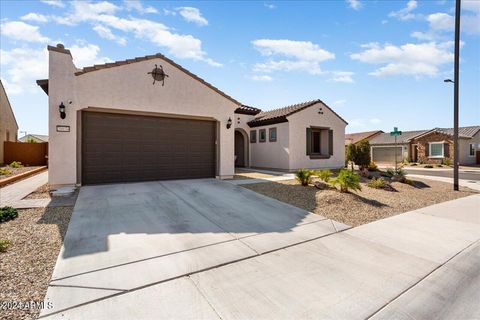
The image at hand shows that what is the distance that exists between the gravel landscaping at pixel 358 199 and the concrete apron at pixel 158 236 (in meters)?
0.61

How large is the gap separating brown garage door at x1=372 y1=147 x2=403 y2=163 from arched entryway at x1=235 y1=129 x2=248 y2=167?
857 inches

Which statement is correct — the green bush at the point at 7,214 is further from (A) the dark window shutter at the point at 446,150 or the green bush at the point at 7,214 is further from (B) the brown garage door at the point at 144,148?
(A) the dark window shutter at the point at 446,150

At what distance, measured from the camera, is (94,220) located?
17.0ft

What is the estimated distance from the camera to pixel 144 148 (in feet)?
32.0

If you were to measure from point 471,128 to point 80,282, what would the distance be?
39000mm

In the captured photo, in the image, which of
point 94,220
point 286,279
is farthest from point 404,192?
point 94,220

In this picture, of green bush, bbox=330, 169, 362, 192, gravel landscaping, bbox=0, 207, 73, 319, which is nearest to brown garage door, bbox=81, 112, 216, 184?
gravel landscaping, bbox=0, 207, 73, 319

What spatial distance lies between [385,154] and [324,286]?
109 ft

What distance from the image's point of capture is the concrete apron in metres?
3.03

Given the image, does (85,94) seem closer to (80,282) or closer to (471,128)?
(80,282)

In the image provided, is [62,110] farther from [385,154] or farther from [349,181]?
[385,154]

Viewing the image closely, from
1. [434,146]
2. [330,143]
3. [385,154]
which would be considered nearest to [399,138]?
[385,154]

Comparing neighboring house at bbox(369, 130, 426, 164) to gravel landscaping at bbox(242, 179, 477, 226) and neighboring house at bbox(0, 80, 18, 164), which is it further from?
neighboring house at bbox(0, 80, 18, 164)

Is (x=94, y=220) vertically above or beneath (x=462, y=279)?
above
